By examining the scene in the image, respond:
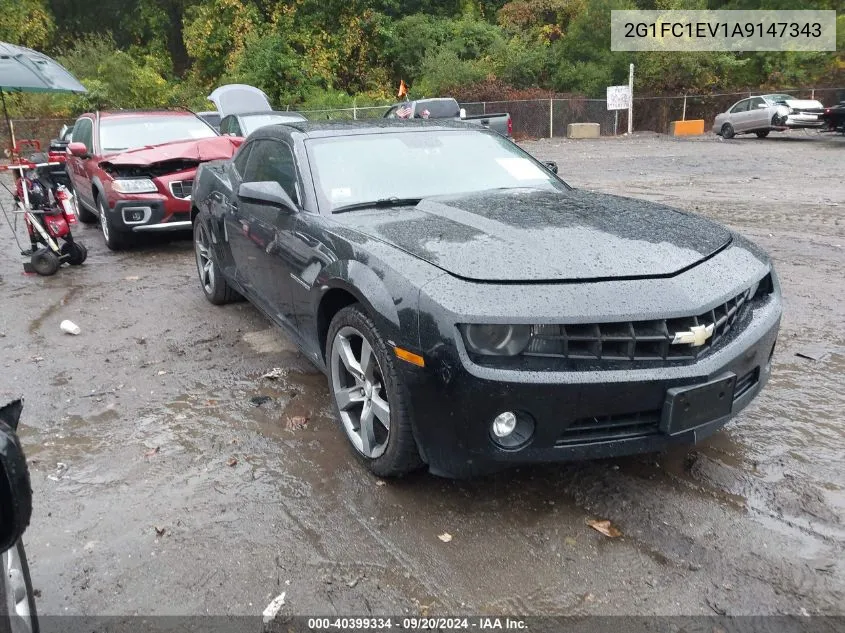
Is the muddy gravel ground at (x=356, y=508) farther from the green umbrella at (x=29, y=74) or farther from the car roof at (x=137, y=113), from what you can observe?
the car roof at (x=137, y=113)

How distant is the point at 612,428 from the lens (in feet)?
8.67

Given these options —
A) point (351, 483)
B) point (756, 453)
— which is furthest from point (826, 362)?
point (351, 483)

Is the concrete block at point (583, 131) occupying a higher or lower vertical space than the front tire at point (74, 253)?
higher

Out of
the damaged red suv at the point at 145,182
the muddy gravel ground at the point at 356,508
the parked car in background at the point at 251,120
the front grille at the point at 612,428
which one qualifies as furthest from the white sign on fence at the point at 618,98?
the front grille at the point at 612,428

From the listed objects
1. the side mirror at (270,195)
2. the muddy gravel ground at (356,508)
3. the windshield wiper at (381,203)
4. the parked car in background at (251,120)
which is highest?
the parked car in background at (251,120)

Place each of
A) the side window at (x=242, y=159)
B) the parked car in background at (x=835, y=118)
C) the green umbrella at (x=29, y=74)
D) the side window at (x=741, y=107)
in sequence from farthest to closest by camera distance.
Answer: the side window at (x=741, y=107) < the parked car in background at (x=835, y=118) < the green umbrella at (x=29, y=74) < the side window at (x=242, y=159)

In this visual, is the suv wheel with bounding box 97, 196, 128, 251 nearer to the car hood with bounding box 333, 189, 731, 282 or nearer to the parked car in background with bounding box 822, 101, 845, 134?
the car hood with bounding box 333, 189, 731, 282

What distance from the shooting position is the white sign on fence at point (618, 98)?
3102 centimetres

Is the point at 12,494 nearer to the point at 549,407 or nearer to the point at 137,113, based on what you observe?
the point at 549,407

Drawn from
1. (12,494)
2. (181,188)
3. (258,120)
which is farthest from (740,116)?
(12,494)

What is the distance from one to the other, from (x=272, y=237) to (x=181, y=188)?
14.0ft

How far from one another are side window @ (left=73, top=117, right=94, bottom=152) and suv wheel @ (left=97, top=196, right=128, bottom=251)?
107 cm

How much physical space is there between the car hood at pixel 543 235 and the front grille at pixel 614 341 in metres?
0.21

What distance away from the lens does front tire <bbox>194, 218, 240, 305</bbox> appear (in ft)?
19.0
